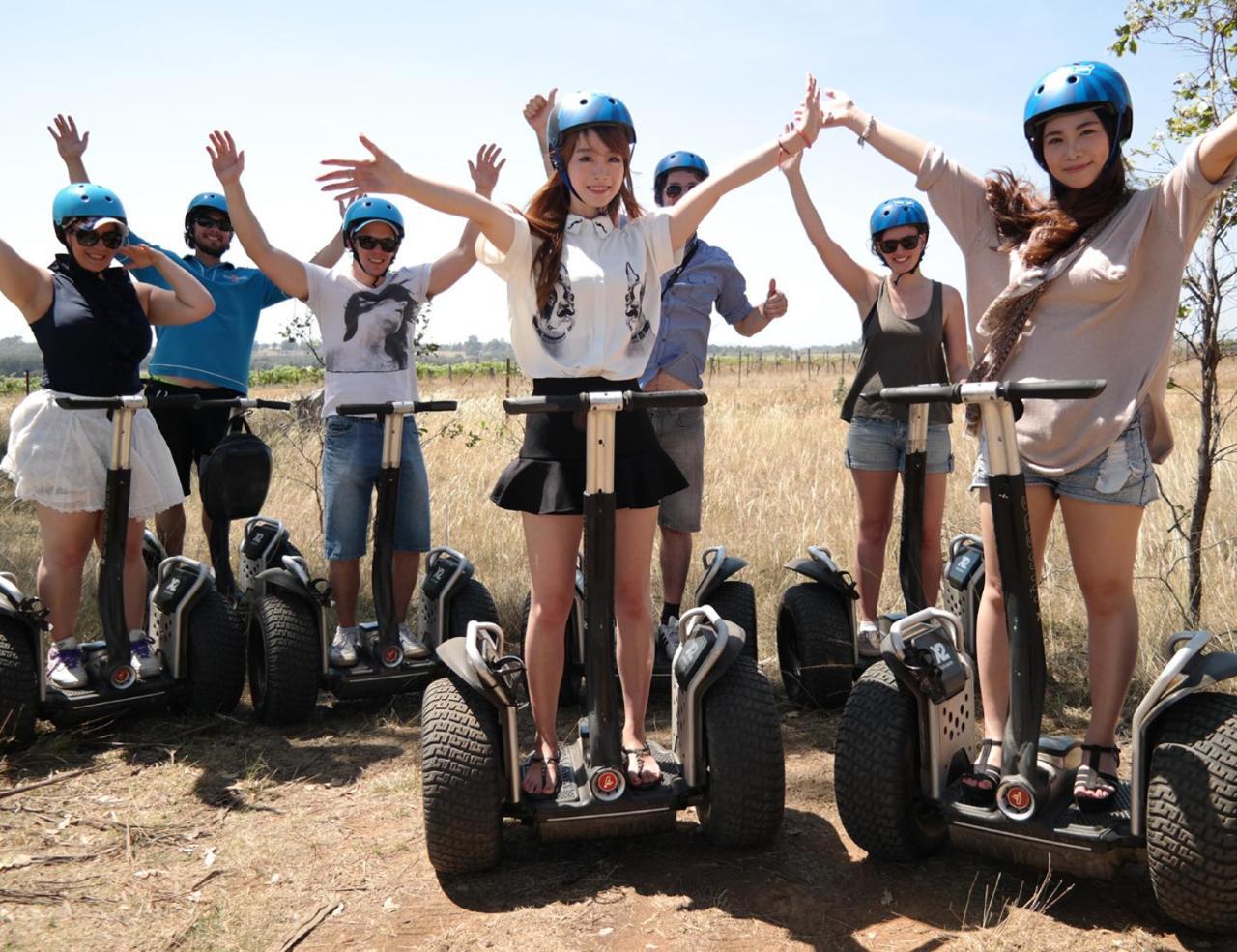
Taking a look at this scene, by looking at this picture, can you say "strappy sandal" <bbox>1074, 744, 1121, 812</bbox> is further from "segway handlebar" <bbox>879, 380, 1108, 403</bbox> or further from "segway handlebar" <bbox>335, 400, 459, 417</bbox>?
"segway handlebar" <bbox>335, 400, 459, 417</bbox>

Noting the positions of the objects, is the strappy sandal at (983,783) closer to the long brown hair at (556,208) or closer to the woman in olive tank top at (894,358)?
the woman in olive tank top at (894,358)

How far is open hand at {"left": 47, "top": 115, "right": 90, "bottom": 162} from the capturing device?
4715mm

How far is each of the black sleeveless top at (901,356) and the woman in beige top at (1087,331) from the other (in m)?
1.33

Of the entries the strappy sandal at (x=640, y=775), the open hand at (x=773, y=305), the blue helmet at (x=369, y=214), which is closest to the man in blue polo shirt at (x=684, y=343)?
the open hand at (x=773, y=305)

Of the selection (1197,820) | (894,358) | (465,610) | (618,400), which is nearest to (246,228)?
(465,610)

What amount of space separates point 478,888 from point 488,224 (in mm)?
1833

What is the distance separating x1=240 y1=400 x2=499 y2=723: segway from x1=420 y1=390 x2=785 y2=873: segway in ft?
4.37

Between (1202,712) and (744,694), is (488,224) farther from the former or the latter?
(1202,712)

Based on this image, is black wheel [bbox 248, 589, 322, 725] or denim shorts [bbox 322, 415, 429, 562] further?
denim shorts [bbox 322, 415, 429, 562]

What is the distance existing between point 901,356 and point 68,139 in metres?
3.71

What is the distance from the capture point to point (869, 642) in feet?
15.1

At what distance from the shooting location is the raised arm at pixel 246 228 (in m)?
3.95

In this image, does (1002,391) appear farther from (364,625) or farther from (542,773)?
(364,625)

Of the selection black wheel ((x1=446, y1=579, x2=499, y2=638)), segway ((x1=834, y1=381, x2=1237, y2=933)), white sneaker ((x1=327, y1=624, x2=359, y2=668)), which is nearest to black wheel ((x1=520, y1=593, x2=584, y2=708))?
black wheel ((x1=446, y1=579, x2=499, y2=638))
